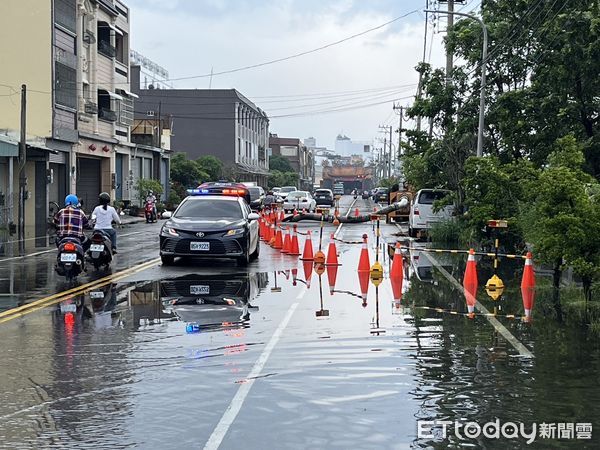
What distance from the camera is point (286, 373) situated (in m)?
8.42

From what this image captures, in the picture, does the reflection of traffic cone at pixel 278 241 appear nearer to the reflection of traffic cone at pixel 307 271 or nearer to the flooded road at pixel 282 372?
the reflection of traffic cone at pixel 307 271

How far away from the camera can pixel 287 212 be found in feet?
166

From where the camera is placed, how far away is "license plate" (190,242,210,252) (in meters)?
18.9

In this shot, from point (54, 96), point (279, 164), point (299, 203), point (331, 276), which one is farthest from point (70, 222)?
point (279, 164)

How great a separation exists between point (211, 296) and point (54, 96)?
104 ft

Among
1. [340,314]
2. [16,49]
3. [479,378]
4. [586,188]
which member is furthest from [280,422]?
[16,49]

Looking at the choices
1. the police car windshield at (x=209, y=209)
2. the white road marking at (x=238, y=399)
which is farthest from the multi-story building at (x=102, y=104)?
the white road marking at (x=238, y=399)

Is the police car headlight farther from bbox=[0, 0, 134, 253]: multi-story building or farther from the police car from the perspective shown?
bbox=[0, 0, 134, 253]: multi-story building

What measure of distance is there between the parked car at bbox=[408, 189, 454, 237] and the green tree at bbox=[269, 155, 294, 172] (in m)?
105

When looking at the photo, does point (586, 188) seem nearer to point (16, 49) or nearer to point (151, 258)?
point (151, 258)

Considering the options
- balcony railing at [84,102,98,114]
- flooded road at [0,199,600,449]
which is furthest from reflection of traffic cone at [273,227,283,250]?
balcony railing at [84,102,98,114]

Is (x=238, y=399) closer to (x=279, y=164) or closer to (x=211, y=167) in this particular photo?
(x=211, y=167)

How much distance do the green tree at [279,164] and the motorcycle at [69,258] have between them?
11954 cm

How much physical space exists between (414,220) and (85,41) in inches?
1005
